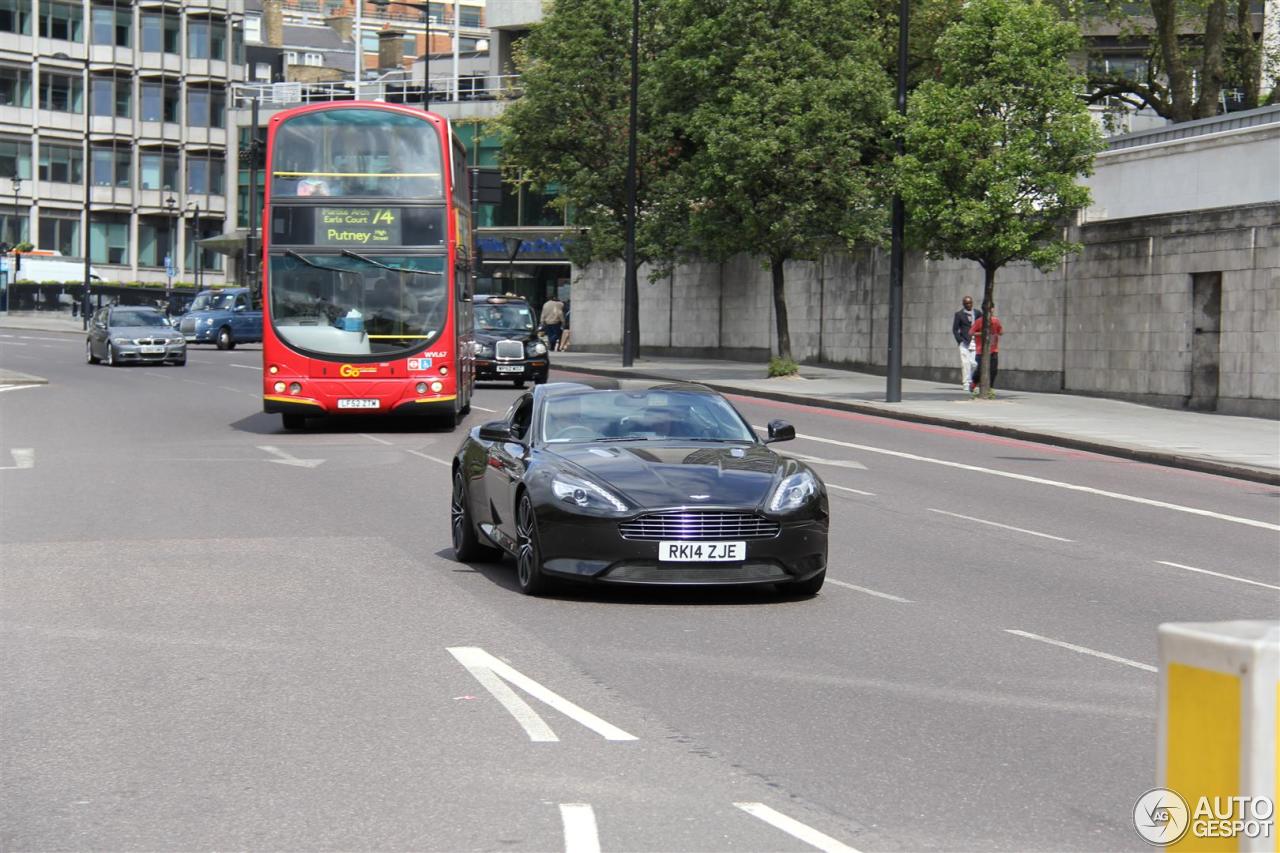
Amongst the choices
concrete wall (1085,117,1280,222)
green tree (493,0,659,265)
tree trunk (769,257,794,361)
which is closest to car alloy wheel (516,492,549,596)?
concrete wall (1085,117,1280,222)

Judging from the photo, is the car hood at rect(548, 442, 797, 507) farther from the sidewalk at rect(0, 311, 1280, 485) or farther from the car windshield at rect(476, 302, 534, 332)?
the car windshield at rect(476, 302, 534, 332)

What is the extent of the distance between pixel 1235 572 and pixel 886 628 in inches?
169

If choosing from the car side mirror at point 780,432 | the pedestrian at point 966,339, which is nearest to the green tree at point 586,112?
the pedestrian at point 966,339

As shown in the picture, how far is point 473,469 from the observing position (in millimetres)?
13102

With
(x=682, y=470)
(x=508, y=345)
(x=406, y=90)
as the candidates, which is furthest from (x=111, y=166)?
(x=682, y=470)

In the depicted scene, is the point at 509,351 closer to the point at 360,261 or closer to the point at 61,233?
the point at 360,261

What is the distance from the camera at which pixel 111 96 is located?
10750cm

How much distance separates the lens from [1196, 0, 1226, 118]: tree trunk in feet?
141

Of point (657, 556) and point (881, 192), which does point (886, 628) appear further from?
point (881, 192)

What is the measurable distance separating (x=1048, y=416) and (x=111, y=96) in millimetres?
88671

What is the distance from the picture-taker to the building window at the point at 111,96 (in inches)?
4215

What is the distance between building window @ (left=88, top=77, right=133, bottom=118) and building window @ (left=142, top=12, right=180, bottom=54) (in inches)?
98.2
